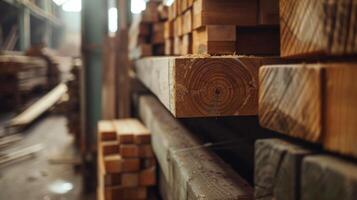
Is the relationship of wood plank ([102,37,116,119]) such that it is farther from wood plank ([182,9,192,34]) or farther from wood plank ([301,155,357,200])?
wood plank ([301,155,357,200])

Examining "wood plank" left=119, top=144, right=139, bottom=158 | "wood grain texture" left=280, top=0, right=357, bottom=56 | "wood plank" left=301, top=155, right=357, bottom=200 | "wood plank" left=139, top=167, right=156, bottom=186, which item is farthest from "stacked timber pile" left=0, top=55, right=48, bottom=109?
"wood plank" left=301, top=155, right=357, bottom=200

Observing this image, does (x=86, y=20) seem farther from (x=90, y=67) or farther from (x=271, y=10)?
(x=271, y=10)

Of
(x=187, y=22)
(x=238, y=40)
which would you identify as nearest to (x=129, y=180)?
(x=187, y=22)

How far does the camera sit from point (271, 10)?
7.19 ft

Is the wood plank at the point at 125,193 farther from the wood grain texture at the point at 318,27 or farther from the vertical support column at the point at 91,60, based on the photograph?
the wood grain texture at the point at 318,27

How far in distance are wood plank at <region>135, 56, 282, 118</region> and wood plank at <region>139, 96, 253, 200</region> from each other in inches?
13.4

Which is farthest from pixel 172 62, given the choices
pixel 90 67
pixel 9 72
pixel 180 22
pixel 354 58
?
pixel 9 72

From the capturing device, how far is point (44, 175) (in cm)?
623

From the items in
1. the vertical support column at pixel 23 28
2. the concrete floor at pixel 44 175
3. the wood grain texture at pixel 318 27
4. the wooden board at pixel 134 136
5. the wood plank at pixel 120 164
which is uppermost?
the vertical support column at pixel 23 28

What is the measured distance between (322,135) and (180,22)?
2292mm

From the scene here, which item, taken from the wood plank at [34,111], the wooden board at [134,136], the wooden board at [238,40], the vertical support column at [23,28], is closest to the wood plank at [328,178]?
the wooden board at [238,40]

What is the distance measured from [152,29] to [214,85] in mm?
3400

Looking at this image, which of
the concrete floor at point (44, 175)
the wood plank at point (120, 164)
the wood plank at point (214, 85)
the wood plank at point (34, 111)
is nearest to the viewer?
the wood plank at point (214, 85)

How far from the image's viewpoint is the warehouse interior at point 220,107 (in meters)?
0.99
